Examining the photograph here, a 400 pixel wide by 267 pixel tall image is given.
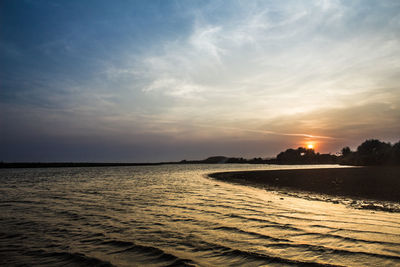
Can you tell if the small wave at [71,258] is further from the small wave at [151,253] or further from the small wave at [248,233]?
the small wave at [248,233]

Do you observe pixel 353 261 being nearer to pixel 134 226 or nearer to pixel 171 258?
pixel 171 258

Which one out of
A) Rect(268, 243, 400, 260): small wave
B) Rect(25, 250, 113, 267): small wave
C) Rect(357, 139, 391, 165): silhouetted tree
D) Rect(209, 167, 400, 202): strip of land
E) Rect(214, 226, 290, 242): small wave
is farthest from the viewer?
Rect(357, 139, 391, 165): silhouetted tree

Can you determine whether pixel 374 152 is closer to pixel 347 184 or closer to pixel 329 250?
pixel 347 184

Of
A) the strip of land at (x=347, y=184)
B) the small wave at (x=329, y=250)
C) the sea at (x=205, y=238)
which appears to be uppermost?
the small wave at (x=329, y=250)

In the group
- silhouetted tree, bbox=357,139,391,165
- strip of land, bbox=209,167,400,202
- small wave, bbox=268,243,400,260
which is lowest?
strip of land, bbox=209,167,400,202

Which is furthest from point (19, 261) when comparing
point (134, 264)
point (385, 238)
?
point (385, 238)

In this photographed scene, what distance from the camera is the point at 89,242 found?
23.1 feet

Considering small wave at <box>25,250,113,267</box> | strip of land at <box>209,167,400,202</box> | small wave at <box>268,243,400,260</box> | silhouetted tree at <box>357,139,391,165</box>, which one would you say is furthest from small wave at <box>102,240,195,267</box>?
silhouetted tree at <box>357,139,391,165</box>

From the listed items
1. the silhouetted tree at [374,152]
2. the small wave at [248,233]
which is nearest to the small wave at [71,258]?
the small wave at [248,233]

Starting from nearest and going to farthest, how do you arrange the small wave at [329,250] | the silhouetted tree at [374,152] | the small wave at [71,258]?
1. the small wave at [329,250]
2. the small wave at [71,258]
3. the silhouetted tree at [374,152]

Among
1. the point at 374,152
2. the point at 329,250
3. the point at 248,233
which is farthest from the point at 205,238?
the point at 374,152

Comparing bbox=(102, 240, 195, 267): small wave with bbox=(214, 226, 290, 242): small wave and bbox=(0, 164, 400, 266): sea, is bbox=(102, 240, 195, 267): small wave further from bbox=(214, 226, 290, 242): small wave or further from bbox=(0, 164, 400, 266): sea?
bbox=(214, 226, 290, 242): small wave

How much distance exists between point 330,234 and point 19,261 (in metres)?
8.59

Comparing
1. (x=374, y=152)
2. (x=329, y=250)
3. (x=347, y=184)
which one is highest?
(x=374, y=152)
